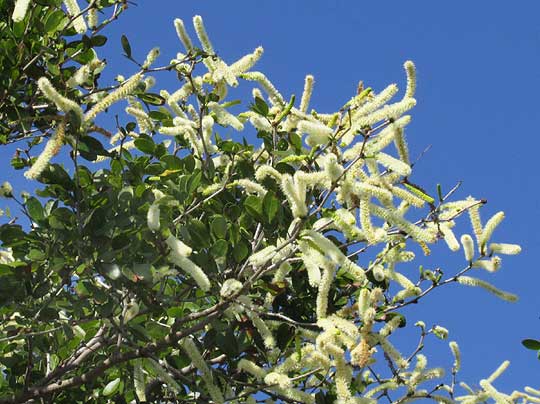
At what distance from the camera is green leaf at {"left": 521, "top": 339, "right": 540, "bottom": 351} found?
3496 mm

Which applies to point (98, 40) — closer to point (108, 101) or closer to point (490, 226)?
point (108, 101)

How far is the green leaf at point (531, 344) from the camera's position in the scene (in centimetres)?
350

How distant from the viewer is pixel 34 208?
170 inches

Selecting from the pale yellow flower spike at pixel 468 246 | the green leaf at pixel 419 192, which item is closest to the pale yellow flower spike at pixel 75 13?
the green leaf at pixel 419 192

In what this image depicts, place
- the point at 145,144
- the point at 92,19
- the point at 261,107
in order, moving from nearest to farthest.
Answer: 1. the point at 261,107
2. the point at 92,19
3. the point at 145,144

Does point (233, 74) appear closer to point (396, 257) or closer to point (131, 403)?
point (396, 257)

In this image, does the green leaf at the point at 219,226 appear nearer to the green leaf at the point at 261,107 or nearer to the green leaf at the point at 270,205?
the green leaf at the point at 270,205

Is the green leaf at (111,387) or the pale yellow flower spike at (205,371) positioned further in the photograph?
the green leaf at (111,387)

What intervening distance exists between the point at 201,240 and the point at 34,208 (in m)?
0.82

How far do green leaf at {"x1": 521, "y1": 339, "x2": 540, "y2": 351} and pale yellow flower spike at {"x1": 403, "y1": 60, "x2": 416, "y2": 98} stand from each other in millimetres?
1081

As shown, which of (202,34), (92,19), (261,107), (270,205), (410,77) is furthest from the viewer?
(92,19)

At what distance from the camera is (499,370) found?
480 cm

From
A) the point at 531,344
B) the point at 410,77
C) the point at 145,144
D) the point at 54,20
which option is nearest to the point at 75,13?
the point at 54,20

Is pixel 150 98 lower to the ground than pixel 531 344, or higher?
higher
